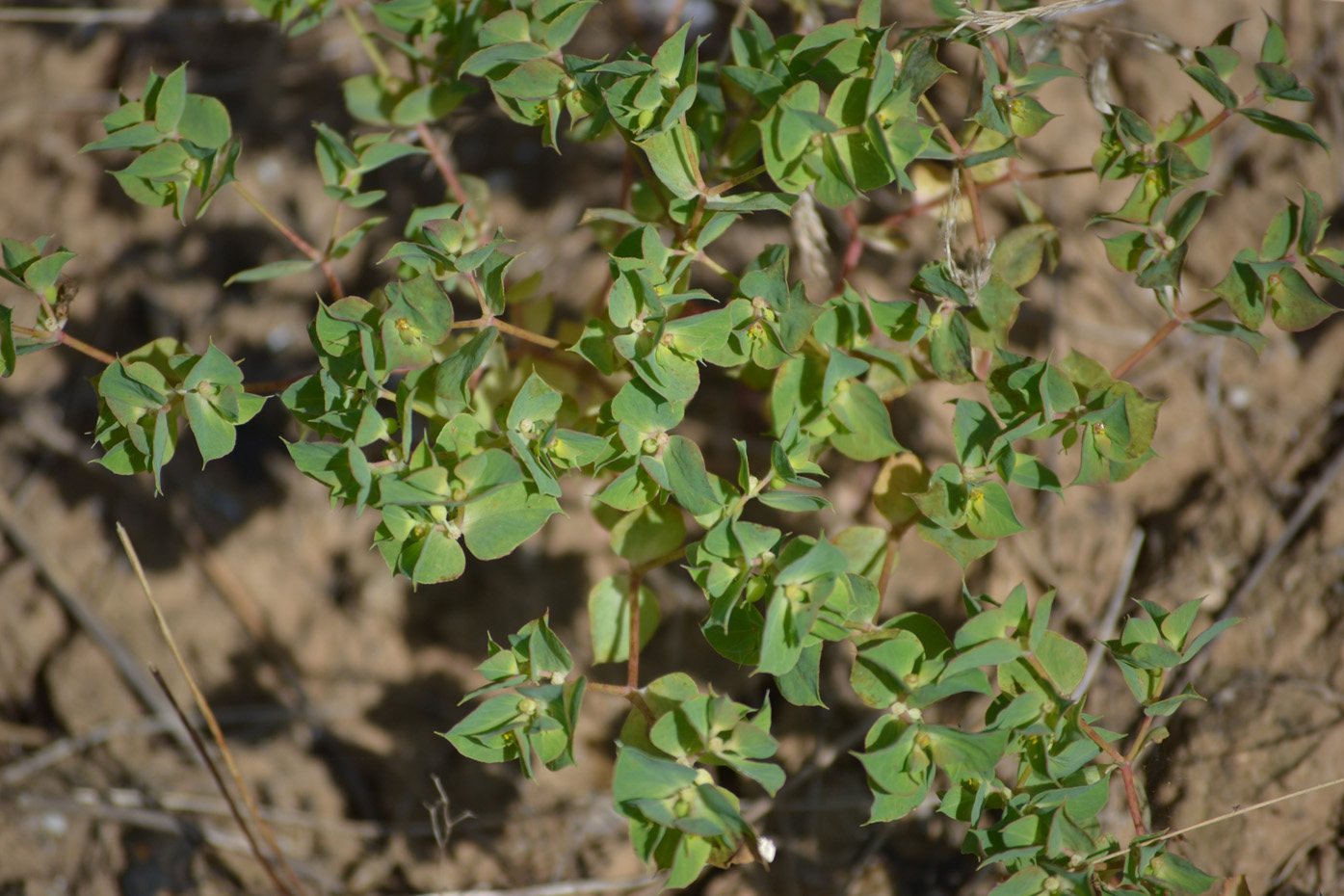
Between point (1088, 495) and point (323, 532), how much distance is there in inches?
81.0

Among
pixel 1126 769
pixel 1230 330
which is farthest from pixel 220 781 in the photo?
pixel 1230 330

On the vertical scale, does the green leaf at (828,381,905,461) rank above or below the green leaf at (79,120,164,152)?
below

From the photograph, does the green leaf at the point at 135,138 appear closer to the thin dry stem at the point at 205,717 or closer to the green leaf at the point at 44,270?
the green leaf at the point at 44,270

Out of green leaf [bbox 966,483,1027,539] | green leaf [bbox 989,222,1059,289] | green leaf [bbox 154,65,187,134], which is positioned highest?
green leaf [bbox 154,65,187,134]

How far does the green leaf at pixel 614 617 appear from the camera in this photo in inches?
64.5

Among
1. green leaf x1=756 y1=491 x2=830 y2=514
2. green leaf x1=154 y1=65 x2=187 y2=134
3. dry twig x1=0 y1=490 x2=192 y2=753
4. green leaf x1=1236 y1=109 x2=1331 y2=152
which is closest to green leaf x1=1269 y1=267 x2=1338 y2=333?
green leaf x1=1236 y1=109 x2=1331 y2=152

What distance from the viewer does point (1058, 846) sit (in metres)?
1.34

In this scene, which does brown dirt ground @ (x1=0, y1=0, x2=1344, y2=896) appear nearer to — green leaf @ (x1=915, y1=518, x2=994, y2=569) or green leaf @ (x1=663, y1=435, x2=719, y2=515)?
green leaf @ (x1=915, y1=518, x2=994, y2=569)

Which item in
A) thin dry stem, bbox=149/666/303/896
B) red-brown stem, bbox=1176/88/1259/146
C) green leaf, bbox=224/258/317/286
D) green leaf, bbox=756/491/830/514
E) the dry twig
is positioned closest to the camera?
green leaf, bbox=756/491/830/514

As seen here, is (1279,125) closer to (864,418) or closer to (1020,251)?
(1020,251)

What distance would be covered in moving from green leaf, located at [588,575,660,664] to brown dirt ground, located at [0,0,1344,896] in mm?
646

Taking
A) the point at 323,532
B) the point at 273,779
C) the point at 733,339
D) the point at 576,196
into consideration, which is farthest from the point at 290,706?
the point at 733,339

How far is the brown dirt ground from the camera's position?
2.01 m

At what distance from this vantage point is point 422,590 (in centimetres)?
256
